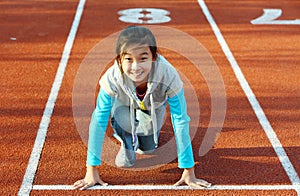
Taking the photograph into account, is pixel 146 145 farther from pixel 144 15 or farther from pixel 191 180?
pixel 144 15

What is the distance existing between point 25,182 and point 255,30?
16.7 feet

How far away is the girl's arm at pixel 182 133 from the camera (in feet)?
11.9

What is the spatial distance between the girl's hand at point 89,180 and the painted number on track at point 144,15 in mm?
4786

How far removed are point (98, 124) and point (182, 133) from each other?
2.05ft

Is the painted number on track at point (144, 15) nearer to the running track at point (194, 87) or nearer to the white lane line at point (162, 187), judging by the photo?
the running track at point (194, 87)

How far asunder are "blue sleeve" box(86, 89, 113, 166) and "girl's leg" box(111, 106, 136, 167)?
354mm

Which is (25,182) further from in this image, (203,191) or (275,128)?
(275,128)

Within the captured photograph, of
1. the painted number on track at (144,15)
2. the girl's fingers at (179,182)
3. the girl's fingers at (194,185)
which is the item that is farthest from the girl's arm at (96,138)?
the painted number on track at (144,15)

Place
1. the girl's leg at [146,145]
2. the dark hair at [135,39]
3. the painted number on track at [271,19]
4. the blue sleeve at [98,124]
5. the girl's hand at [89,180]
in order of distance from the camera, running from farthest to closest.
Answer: the painted number on track at [271,19] < the girl's leg at [146,145] < the girl's hand at [89,180] < the blue sleeve at [98,124] < the dark hair at [135,39]

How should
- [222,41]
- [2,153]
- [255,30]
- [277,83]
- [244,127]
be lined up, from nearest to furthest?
[2,153], [244,127], [277,83], [222,41], [255,30]

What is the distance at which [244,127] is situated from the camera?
15.7ft

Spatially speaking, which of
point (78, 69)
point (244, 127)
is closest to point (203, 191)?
point (244, 127)

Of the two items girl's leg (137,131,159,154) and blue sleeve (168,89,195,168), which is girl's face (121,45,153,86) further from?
girl's leg (137,131,159,154)

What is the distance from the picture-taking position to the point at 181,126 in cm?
366
